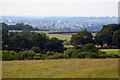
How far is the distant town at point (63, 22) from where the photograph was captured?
14.3m

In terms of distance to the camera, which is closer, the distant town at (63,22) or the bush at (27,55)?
the bush at (27,55)

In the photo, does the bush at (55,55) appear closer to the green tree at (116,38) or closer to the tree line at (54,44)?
the tree line at (54,44)

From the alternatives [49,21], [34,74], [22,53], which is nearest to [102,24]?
[49,21]

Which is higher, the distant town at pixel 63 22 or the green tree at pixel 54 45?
the distant town at pixel 63 22

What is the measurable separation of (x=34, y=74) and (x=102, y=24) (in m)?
7.94

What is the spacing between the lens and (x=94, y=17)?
50.4 feet

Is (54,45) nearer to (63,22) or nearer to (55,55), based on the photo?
(55,55)

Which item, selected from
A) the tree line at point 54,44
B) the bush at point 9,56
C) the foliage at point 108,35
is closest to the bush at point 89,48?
the tree line at point 54,44

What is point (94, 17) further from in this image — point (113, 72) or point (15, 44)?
point (113, 72)

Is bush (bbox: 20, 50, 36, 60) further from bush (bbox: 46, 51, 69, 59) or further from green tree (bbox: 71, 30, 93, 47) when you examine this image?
green tree (bbox: 71, 30, 93, 47)

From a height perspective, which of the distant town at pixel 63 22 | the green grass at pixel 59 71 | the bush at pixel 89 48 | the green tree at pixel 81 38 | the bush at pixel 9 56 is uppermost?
the distant town at pixel 63 22

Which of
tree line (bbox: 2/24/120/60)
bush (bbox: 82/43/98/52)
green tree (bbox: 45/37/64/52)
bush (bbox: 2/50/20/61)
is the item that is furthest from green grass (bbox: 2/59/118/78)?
green tree (bbox: 45/37/64/52)

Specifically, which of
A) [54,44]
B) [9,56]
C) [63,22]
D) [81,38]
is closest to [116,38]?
[81,38]

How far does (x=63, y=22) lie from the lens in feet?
52.1
